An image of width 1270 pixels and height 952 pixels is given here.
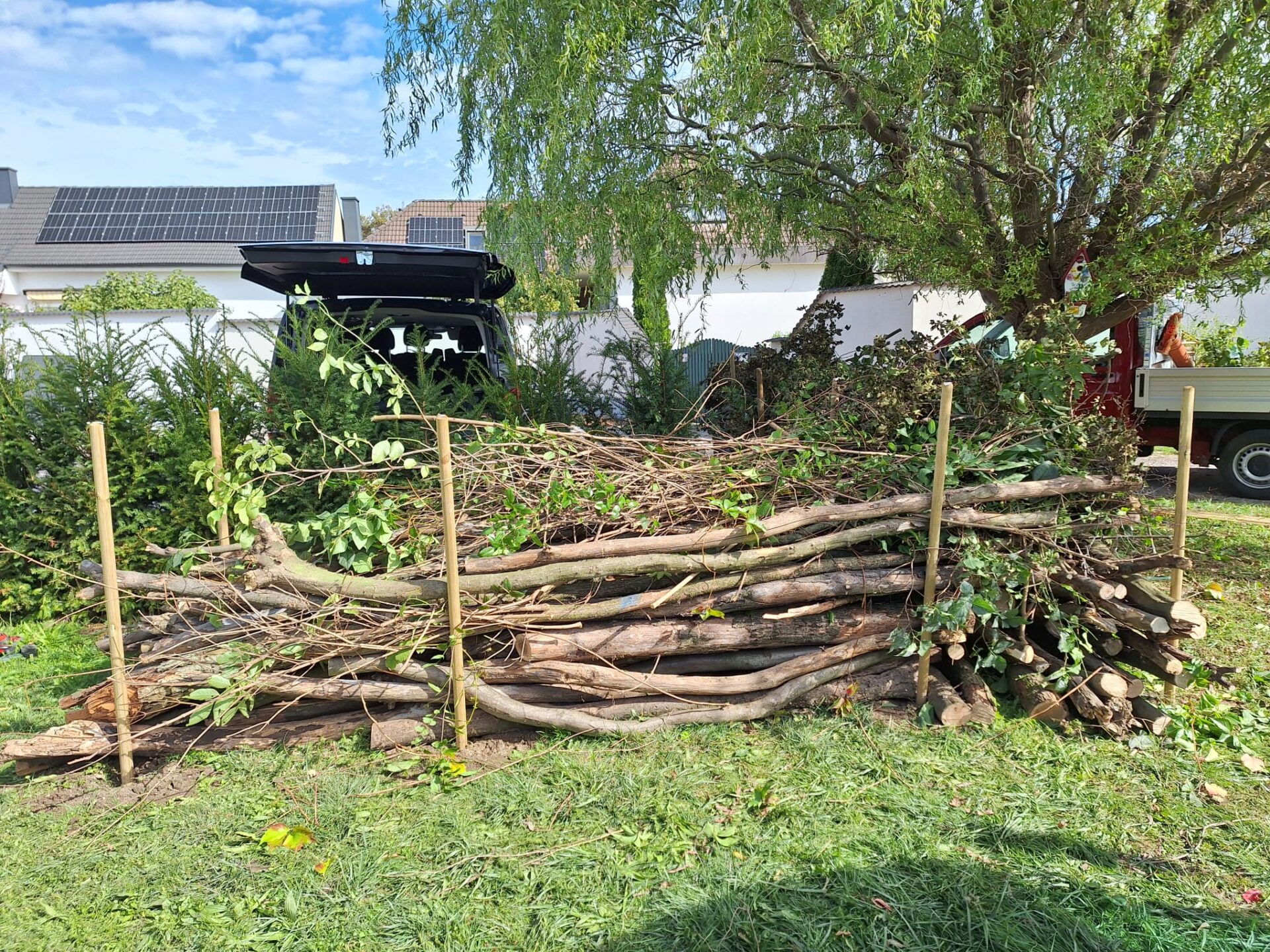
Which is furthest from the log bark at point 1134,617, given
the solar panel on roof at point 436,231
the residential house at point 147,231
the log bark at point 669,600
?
the solar panel on roof at point 436,231

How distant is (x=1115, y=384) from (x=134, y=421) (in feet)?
35.6

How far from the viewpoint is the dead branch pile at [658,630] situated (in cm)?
393

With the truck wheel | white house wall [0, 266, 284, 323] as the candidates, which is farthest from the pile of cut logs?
white house wall [0, 266, 284, 323]

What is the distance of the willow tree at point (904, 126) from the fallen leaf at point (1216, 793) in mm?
4113

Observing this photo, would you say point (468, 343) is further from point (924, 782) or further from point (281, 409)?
point (924, 782)

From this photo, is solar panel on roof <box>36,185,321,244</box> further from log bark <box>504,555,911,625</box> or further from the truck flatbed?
log bark <box>504,555,911,625</box>

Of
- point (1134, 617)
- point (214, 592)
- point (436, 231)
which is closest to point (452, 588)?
point (214, 592)

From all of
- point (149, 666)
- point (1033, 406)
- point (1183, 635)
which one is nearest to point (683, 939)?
point (1183, 635)

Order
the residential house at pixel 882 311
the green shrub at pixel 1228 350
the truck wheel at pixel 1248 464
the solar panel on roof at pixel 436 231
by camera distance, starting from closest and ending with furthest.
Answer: the truck wheel at pixel 1248 464
the green shrub at pixel 1228 350
the residential house at pixel 882 311
the solar panel on roof at pixel 436 231

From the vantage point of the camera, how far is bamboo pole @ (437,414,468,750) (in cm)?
379

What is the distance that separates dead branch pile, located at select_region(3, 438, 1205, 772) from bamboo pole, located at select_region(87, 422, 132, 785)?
5.9 inches

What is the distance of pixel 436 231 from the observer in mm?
31094

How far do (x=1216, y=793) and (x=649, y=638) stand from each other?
8.43 ft

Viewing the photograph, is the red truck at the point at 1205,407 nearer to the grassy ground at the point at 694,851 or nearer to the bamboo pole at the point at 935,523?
the bamboo pole at the point at 935,523
